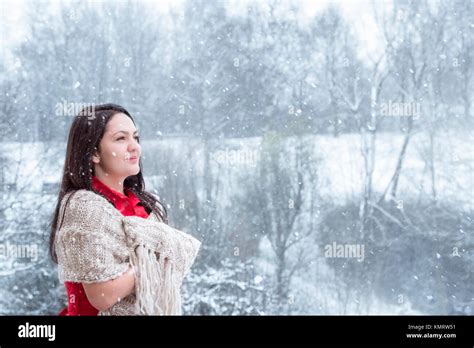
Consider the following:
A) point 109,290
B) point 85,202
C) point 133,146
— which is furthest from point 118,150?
point 109,290

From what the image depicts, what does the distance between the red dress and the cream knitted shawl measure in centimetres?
4

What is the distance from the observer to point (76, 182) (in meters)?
1.33

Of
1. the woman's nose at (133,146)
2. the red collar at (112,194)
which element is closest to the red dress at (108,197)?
the red collar at (112,194)

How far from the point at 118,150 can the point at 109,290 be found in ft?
1.04

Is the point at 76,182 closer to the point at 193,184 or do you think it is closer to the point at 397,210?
the point at 193,184

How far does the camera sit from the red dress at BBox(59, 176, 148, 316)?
1.33 m

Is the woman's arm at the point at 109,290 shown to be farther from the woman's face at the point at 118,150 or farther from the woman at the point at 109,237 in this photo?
the woman's face at the point at 118,150

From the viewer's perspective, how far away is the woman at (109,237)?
129cm

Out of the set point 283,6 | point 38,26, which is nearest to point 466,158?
point 283,6
